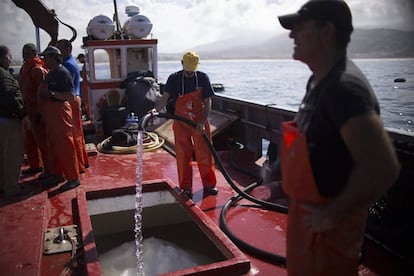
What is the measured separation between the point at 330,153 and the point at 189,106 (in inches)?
110

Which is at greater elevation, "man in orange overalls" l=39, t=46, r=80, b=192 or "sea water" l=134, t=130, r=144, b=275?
"man in orange overalls" l=39, t=46, r=80, b=192

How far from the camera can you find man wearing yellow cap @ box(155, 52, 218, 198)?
13.3 ft

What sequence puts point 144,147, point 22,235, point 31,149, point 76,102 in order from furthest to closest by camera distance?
point 144,147
point 31,149
point 76,102
point 22,235

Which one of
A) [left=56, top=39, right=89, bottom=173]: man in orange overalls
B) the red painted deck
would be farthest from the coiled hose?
[left=56, top=39, right=89, bottom=173]: man in orange overalls

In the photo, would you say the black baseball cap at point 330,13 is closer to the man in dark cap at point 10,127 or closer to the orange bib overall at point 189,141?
A: the orange bib overall at point 189,141

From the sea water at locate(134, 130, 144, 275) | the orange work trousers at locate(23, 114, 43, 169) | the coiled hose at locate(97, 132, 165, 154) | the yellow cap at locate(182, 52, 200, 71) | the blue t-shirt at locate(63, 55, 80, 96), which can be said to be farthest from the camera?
the coiled hose at locate(97, 132, 165, 154)

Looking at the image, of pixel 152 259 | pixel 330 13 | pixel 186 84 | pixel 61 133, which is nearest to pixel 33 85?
pixel 61 133

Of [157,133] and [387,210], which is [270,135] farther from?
[157,133]

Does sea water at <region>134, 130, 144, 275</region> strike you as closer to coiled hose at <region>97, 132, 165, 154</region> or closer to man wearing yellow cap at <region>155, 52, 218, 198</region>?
man wearing yellow cap at <region>155, 52, 218, 198</region>

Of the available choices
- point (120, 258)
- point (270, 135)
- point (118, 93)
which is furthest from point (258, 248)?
point (118, 93)

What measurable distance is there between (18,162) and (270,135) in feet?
10.4

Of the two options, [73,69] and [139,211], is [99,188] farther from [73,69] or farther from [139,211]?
[73,69]

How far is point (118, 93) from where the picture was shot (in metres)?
7.57

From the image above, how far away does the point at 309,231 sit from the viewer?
1521mm
